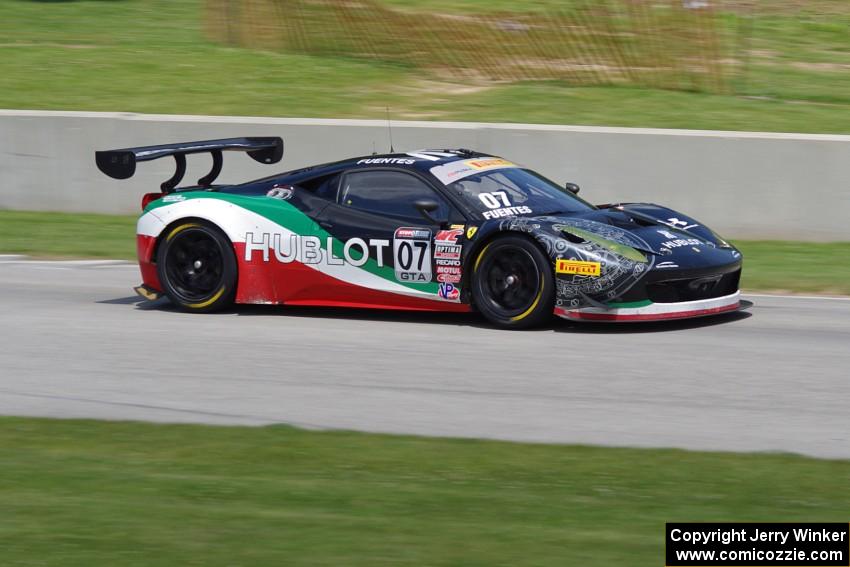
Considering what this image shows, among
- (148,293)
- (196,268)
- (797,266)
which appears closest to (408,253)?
(196,268)

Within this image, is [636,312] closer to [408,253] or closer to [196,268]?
[408,253]

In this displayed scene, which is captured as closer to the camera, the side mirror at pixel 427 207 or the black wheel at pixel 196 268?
the side mirror at pixel 427 207

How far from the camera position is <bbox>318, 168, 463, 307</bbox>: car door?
374 inches

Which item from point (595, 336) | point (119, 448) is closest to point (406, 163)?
point (595, 336)

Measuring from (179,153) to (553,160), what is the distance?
463 centimetres

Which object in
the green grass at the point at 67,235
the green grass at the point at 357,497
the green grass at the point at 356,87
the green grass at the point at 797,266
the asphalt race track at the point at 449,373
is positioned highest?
the green grass at the point at 356,87

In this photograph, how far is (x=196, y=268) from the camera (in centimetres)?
1051

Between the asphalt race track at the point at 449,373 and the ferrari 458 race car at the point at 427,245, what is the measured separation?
25 centimetres

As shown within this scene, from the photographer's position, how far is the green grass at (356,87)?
17.4 metres

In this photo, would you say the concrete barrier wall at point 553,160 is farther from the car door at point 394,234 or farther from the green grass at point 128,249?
the car door at point 394,234

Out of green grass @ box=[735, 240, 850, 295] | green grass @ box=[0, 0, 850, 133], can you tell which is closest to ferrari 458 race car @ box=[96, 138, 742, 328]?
green grass @ box=[735, 240, 850, 295]

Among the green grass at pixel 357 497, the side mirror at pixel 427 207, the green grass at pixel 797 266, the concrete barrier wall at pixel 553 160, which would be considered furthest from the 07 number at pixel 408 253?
the concrete barrier wall at pixel 553 160

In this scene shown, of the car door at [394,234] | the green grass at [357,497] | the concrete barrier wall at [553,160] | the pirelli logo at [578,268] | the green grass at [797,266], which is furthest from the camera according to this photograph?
the concrete barrier wall at [553,160]

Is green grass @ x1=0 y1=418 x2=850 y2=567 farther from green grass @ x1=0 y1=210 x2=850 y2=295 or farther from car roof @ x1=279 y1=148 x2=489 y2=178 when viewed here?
green grass @ x1=0 y1=210 x2=850 y2=295
